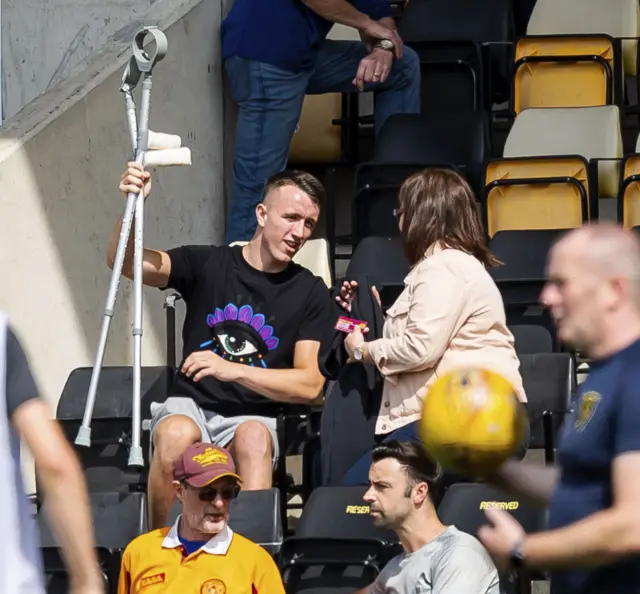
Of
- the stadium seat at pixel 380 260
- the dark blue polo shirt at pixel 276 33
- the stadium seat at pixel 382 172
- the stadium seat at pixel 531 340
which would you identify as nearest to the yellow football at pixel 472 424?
the stadium seat at pixel 531 340

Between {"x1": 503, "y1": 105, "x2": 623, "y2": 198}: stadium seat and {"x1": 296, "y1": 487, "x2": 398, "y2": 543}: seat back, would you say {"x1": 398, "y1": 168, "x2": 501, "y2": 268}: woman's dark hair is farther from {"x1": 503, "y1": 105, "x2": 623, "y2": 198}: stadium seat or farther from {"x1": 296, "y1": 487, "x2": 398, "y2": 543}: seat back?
{"x1": 503, "y1": 105, "x2": 623, "y2": 198}: stadium seat

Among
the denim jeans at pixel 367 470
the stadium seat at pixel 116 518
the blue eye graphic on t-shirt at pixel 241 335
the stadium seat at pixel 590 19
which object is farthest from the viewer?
the stadium seat at pixel 590 19

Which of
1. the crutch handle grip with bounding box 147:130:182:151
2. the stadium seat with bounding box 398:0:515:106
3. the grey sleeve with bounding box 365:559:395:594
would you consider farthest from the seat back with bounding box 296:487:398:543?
the stadium seat with bounding box 398:0:515:106

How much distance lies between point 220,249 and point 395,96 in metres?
2.67

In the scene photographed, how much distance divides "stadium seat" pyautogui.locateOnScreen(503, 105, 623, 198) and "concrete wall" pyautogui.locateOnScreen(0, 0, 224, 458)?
181 centimetres

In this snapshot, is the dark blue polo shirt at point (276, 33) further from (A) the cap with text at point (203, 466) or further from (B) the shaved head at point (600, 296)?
(B) the shaved head at point (600, 296)

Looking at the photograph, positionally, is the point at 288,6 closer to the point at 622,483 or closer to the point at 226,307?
the point at 226,307

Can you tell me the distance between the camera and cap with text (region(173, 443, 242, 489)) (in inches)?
211

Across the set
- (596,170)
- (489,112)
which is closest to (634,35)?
(489,112)

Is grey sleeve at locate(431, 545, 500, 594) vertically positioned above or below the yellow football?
below

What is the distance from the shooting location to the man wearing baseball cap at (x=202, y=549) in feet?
17.3

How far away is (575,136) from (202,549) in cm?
393

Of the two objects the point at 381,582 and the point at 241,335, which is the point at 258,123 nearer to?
the point at 241,335

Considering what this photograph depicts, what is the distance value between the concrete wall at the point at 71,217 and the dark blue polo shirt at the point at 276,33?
435 millimetres
